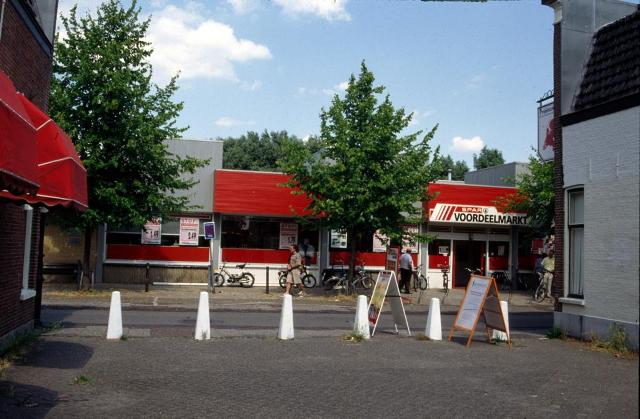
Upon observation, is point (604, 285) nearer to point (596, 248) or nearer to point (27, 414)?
point (596, 248)

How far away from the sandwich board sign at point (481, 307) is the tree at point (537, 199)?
14.4 m

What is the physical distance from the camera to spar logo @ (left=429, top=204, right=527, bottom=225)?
91.3 ft

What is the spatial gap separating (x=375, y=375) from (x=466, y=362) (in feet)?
6.69

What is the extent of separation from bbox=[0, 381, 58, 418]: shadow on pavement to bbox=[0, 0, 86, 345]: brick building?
2.22m

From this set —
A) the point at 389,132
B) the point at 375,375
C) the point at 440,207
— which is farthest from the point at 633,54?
the point at 440,207

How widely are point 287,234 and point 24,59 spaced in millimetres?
17243

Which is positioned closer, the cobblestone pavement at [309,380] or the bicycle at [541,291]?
the cobblestone pavement at [309,380]

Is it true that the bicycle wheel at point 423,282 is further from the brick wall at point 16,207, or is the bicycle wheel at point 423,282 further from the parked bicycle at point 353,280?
the brick wall at point 16,207

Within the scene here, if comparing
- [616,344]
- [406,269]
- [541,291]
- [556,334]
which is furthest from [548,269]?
[616,344]

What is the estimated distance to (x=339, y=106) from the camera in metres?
22.3

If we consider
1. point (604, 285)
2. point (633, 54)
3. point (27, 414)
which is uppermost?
point (633, 54)

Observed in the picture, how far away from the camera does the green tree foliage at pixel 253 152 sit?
63906 millimetres

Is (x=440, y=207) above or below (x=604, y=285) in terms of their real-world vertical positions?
above

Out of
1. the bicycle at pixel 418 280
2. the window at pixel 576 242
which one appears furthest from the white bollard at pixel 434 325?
the bicycle at pixel 418 280
